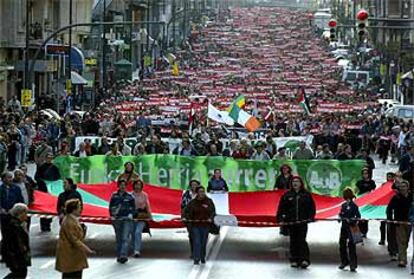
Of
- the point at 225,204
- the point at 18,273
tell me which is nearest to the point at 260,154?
the point at 225,204

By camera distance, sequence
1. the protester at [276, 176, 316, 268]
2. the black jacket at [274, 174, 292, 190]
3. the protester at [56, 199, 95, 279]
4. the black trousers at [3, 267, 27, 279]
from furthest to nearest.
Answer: the black jacket at [274, 174, 292, 190], the protester at [276, 176, 316, 268], the black trousers at [3, 267, 27, 279], the protester at [56, 199, 95, 279]

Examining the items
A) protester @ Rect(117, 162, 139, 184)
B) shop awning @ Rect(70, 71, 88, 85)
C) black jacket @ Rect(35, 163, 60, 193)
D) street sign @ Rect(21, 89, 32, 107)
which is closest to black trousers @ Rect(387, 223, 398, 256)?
protester @ Rect(117, 162, 139, 184)

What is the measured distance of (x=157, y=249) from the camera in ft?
78.0

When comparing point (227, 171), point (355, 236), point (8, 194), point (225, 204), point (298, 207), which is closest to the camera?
point (355, 236)

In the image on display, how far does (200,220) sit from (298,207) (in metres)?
1.50

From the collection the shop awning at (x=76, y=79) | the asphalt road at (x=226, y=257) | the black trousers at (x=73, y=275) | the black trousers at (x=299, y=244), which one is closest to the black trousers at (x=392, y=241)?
the asphalt road at (x=226, y=257)

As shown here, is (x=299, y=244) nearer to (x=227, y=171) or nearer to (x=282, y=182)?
(x=282, y=182)

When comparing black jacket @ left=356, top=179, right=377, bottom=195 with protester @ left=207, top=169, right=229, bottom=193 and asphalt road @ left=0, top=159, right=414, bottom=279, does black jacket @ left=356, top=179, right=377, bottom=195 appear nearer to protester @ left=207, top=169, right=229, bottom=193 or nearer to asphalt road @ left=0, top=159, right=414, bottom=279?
asphalt road @ left=0, top=159, right=414, bottom=279

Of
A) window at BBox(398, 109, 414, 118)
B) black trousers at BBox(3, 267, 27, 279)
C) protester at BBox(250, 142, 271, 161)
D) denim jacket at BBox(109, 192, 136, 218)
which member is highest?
window at BBox(398, 109, 414, 118)

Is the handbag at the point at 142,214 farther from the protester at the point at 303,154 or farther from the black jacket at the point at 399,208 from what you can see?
the protester at the point at 303,154

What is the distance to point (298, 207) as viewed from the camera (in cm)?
2209

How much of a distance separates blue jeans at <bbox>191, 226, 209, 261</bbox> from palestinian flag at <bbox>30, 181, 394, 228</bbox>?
3.08ft

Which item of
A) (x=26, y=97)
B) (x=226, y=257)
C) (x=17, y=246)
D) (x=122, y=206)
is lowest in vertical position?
(x=226, y=257)

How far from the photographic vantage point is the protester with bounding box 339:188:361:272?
71.1ft
